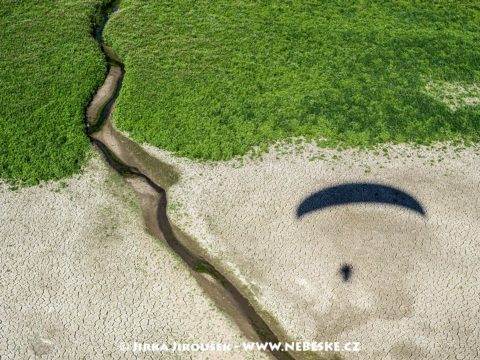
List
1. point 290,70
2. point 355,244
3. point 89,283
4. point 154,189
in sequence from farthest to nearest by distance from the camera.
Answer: point 290,70 < point 154,189 < point 355,244 < point 89,283

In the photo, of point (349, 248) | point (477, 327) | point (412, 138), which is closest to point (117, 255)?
point (349, 248)

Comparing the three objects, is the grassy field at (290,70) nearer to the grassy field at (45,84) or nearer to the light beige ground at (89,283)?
the grassy field at (45,84)

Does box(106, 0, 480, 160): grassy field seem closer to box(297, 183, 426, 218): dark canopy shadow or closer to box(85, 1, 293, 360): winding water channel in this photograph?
box(85, 1, 293, 360): winding water channel

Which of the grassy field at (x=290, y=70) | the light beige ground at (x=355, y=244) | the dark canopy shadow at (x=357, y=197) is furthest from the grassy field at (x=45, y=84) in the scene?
the dark canopy shadow at (x=357, y=197)

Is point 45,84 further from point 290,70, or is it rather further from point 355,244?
point 355,244

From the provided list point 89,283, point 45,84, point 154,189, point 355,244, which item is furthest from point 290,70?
point 89,283
